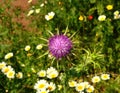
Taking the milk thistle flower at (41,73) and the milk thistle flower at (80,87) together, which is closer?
the milk thistle flower at (80,87)

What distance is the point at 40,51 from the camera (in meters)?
4.75

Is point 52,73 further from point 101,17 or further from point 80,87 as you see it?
point 101,17

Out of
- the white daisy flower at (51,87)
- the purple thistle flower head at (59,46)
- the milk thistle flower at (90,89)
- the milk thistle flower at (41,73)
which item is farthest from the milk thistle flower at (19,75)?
the purple thistle flower head at (59,46)

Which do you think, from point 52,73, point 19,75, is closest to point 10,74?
point 19,75

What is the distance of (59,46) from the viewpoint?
9.89ft

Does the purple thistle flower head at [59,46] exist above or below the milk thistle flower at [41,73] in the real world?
below

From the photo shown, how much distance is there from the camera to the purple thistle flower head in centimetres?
298

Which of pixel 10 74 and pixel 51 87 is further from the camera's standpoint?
pixel 10 74

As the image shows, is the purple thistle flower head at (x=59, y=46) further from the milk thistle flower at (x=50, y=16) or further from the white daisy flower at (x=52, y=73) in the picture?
the milk thistle flower at (x=50, y=16)

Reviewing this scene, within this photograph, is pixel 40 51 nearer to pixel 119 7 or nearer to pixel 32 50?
pixel 32 50

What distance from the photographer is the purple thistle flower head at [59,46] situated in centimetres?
298

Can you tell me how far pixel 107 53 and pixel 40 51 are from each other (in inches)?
29.9

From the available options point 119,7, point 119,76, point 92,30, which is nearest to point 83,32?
point 92,30

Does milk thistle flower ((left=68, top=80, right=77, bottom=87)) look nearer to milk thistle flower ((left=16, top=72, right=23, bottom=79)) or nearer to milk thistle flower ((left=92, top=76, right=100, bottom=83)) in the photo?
milk thistle flower ((left=92, top=76, right=100, bottom=83))
